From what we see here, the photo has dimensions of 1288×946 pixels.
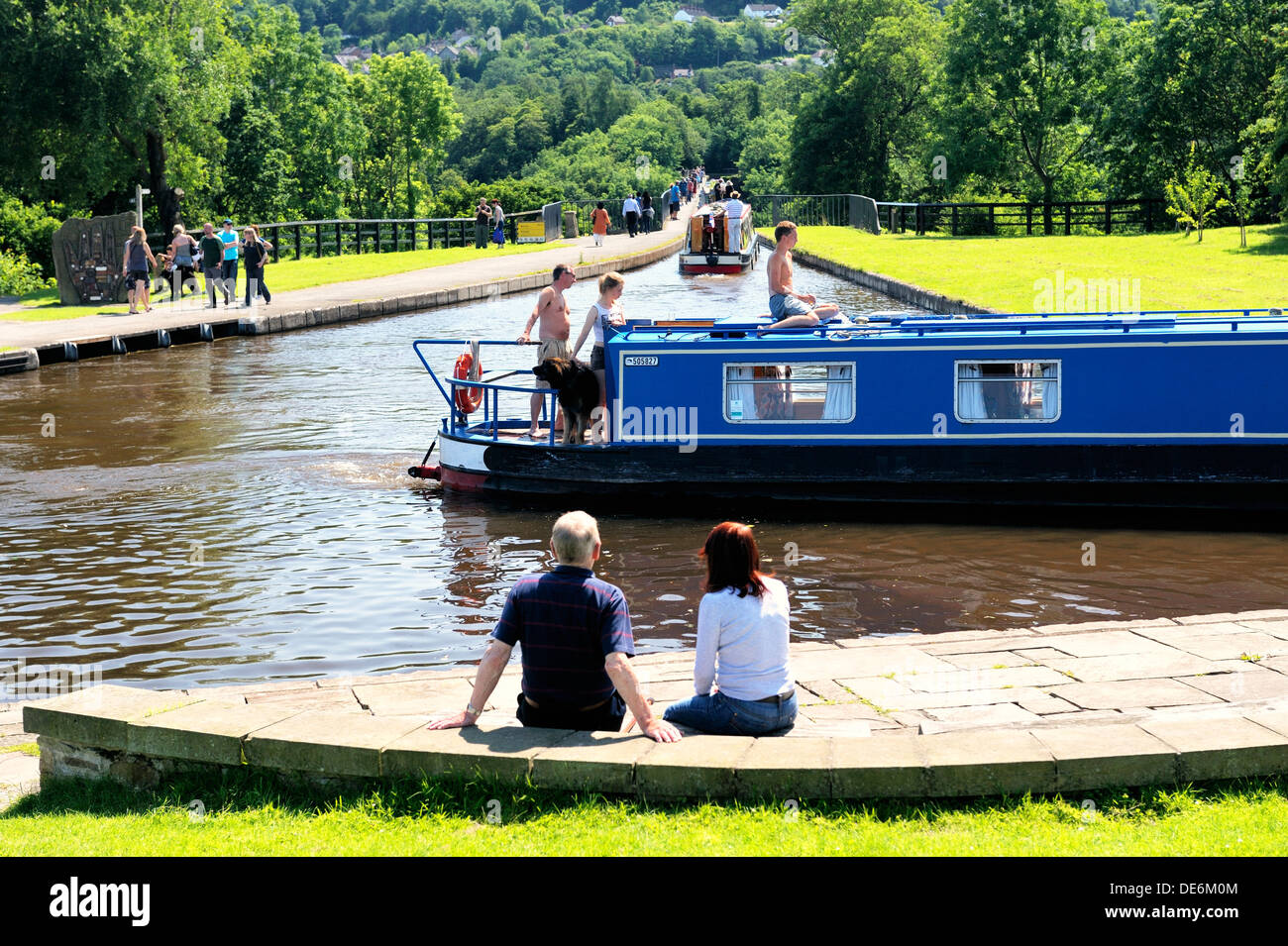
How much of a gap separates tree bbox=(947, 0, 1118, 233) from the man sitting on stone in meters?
57.1

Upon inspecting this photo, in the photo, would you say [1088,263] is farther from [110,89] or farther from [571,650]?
[571,650]

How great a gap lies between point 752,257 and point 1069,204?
1301 cm

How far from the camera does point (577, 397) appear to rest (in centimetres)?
1549

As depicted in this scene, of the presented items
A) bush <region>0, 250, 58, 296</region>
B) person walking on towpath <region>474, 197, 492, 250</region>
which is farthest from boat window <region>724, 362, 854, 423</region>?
person walking on towpath <region>474, 197, 492, 250</region>

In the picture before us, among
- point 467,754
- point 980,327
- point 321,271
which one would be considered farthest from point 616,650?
point 321,271

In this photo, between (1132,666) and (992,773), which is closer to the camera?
(992,773)

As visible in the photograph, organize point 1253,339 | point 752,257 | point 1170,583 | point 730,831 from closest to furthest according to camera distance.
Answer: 1. point 730,831
2. point 1170,583
3. point 1253,339
4. point 752,257

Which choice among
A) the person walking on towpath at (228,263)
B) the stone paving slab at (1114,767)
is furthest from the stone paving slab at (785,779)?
the person walking on towpath at (228,263)

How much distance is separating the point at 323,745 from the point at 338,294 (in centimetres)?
2898

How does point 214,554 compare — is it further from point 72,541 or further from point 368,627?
point 368,627

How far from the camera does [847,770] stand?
19.7 ft

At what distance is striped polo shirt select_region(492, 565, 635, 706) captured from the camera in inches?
256

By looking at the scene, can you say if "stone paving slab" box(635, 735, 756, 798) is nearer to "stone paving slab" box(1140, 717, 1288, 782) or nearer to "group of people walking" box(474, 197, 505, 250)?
"stone paving slab" box(1140, 717, 1288, 782)
